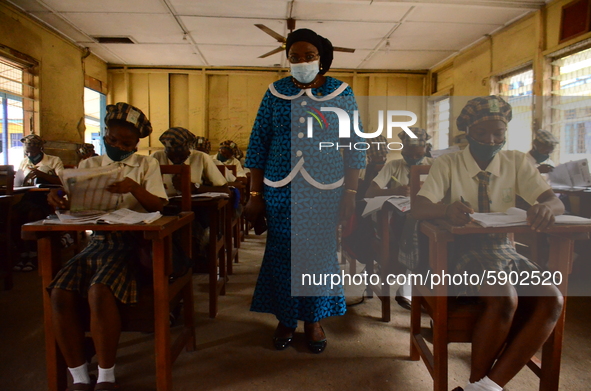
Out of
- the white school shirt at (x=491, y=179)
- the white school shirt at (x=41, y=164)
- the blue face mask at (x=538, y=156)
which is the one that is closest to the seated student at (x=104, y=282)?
the white school shirt at (x=491, y=179)

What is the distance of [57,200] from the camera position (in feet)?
4.56

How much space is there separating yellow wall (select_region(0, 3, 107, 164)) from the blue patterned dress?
5398mm

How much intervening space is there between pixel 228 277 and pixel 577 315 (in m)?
2.57

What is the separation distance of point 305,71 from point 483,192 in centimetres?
99

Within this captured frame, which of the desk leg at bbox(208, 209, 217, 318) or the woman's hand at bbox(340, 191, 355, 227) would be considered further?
the desk leg at bbox(208, 209, 217, 318)

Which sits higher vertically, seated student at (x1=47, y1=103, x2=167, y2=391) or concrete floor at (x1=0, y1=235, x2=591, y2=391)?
seated student at (x1=47, y1=103, x2=167, y2=391)

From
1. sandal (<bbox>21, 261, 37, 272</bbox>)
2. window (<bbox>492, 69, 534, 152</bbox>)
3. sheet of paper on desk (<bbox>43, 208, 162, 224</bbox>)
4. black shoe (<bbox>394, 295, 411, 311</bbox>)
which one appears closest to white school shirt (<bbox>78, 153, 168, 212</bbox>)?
sheet of paper on desk (<bbox>43, 208, 162, 224</bbox>)

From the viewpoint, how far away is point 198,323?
2150 millimetres

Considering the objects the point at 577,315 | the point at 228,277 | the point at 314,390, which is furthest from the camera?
the point at 228,277

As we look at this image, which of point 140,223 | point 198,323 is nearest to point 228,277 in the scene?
point 198,323

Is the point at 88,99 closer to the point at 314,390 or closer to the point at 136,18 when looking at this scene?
the point at 136,18

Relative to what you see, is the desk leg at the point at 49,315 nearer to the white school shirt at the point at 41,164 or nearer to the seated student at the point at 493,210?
the seated student at the point at 493,210

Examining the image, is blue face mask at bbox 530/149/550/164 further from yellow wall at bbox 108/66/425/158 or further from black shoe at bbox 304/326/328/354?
yellow wall at bbox 108/66/425/158

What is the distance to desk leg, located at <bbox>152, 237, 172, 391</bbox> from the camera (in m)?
1.34
